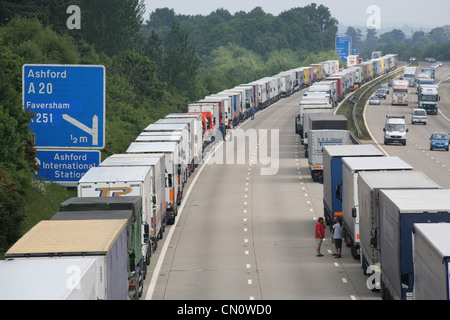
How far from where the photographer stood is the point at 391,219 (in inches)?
867

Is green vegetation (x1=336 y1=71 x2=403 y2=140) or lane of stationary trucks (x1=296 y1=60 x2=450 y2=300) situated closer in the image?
lane of stationary trucks (x1=296 y1=60 x2=450 y2=300)

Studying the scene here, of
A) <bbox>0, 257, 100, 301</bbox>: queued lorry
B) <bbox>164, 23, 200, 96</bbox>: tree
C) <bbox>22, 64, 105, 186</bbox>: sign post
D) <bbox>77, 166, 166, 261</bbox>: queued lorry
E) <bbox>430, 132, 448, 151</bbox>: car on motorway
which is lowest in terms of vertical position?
<bbox>430, 132, 448, 151</bbox>: car on motorway

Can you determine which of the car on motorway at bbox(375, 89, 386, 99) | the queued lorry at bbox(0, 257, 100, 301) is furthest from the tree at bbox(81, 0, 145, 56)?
the queued lorry at bbox(0, 257, 100, 301)

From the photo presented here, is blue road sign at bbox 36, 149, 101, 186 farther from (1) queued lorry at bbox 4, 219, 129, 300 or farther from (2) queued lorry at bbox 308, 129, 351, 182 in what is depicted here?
(2) queued lorry at bbox 308, 129, 351, 182

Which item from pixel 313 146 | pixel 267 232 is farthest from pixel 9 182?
pixel 313 146

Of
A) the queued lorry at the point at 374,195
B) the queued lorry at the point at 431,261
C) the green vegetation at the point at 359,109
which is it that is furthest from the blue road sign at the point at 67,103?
the green vegetation at the point at 359,109

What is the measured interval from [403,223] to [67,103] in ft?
27.6

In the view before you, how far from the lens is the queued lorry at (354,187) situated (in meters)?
30.0

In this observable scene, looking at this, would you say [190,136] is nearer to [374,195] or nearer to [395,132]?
[395,132]

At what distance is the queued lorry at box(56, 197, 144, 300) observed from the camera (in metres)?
22.3

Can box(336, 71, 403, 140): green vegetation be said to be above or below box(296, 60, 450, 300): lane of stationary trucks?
above

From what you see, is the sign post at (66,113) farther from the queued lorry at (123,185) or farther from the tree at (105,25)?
the tree at (105,25)

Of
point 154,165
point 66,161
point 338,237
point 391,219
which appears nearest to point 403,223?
point 391,219

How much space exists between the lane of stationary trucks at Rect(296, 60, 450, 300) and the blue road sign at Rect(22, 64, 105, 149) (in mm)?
7342
